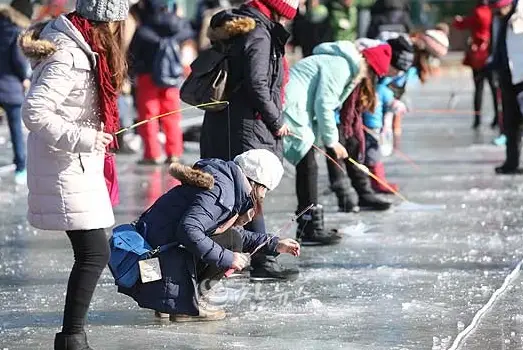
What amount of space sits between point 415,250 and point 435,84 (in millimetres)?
20410

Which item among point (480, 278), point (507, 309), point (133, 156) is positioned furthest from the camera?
point (133, 156)

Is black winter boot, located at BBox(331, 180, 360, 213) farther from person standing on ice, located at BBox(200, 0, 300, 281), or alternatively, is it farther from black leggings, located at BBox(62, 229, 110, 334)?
black leggings, located at BBox(62, 229, 110, 334)

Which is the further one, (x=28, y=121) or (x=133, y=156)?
(x=133, y=156)

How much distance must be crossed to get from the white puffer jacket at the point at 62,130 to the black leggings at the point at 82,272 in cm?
7

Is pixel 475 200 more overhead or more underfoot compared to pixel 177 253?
more underfoot

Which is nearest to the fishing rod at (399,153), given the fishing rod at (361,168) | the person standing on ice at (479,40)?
the fishing rod at (361,168)

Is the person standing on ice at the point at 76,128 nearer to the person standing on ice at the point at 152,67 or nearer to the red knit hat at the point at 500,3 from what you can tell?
the person standing on ice at the point at 152,67

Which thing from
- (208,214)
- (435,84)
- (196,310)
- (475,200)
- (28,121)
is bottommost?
(435,84)

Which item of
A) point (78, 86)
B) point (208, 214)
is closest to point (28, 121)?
point (78, 86)

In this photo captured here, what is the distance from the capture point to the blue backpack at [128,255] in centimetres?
621

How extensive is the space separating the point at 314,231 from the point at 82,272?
3.33 m

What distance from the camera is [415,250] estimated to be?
28.3ft

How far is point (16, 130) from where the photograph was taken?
40.2 feet

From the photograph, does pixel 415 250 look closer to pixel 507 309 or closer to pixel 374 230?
pixel 374 230
